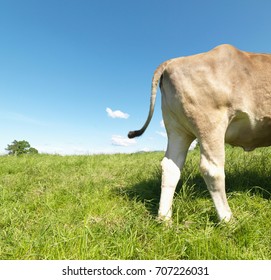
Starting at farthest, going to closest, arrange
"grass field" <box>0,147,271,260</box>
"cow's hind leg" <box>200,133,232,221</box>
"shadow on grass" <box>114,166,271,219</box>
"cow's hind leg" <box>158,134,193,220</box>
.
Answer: "shadow on grass" <box>114,166,271,219</box> → "cow's hind leg" <box>158,134,193,220</box> → "cow's hind leg" <box>200,133,232,221</box> → "grass field" <box>0,147,271,260</box>

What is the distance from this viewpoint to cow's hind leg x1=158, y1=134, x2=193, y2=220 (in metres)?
3.75

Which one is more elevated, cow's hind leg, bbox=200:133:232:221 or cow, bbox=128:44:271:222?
cow, bbox=128:44:271:222

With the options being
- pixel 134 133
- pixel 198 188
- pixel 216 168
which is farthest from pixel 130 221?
pixel 198 188

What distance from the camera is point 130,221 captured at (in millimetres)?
3482

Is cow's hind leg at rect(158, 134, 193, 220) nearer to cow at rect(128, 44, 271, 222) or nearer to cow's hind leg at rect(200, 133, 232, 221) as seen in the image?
cow at rect(128, 44, 271, 222)

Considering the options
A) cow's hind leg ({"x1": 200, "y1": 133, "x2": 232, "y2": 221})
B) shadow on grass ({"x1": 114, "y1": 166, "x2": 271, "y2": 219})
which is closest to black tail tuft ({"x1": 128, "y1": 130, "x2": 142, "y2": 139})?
shadow on grass ({"x1": 114, "y1": 166, "x2": 271, "y2": 219})

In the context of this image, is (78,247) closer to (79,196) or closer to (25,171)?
(79,196)

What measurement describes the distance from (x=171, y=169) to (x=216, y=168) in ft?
2.06

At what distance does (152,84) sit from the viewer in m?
3.93

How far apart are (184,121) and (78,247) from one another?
1.95 metres

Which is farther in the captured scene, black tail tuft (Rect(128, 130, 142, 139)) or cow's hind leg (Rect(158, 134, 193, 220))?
black tail tuft (Rect(128, 130, 142, 139))

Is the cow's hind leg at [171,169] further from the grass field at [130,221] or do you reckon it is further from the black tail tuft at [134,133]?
the black tail tuft at [134,133]

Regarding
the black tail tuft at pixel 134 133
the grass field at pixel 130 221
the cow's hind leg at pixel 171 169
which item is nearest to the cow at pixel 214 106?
the cow's hind leg at pixel 171 169

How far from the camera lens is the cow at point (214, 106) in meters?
3.51
